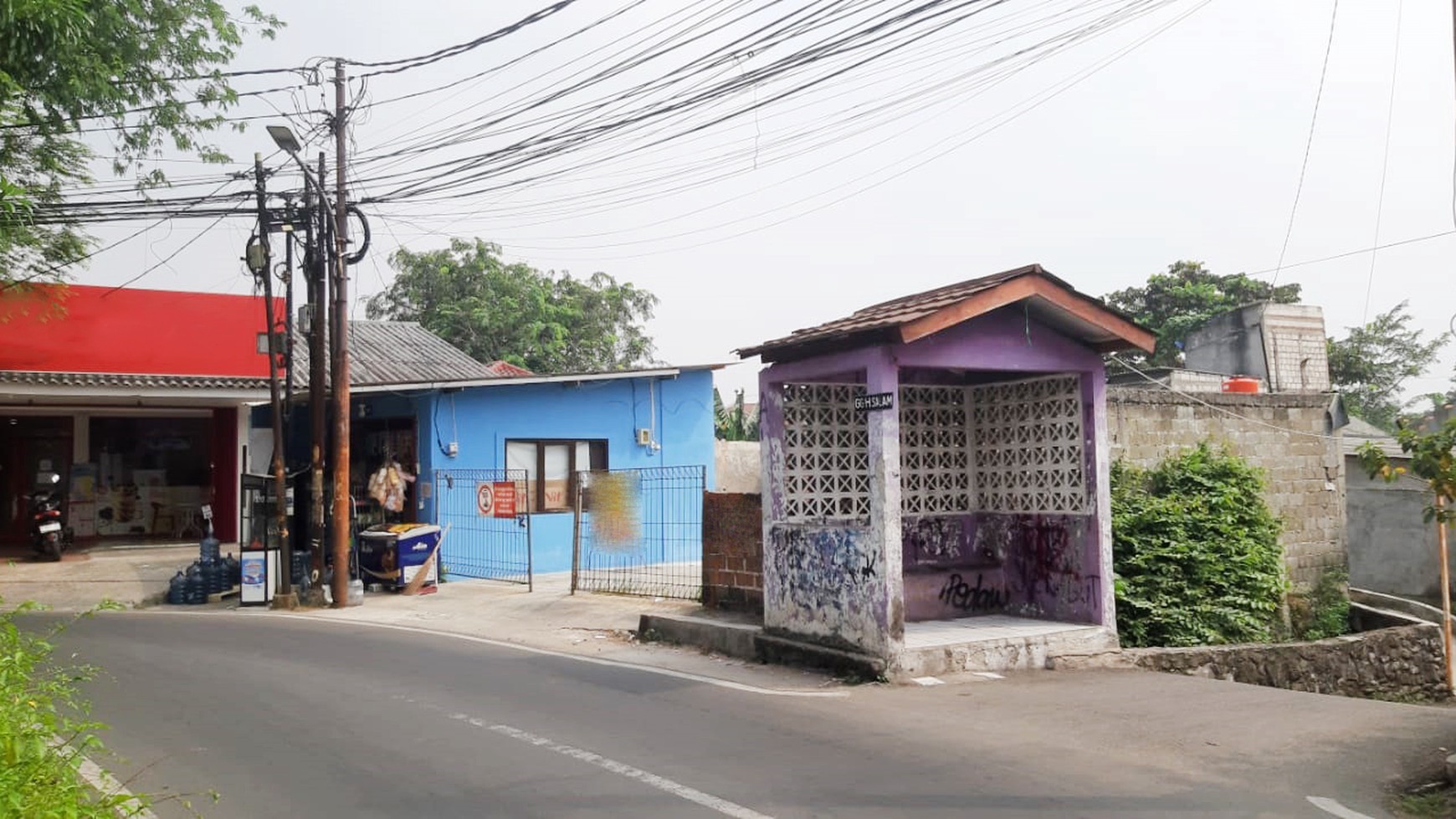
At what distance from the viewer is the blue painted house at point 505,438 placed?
19188 mm

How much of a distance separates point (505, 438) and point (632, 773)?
47.0 ft

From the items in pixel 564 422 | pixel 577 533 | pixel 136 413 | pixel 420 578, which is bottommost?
pixel 420 578

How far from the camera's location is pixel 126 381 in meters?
18.6

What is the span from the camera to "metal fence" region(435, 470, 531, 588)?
1902 centimetres

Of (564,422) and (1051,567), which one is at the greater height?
(564,422)

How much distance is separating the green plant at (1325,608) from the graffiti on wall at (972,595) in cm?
457

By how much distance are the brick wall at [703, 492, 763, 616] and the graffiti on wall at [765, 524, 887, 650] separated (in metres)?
1.26

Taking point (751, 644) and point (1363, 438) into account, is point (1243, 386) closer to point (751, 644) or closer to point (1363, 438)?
point (751, 644)

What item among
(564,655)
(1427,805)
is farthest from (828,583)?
(1427,805)

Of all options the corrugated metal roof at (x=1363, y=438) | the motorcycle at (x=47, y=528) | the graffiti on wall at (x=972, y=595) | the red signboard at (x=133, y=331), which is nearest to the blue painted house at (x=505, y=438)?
the red signboard at (x=133, y=331)

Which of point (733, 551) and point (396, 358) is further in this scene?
point (396, 358)

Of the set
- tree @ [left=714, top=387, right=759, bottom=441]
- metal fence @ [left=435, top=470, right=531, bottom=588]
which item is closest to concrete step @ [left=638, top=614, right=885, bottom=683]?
metal fence @ [left=435, top=470, right=531, bottom=588]

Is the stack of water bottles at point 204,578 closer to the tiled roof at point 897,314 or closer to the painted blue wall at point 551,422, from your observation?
the painted blue wall at point 551,422

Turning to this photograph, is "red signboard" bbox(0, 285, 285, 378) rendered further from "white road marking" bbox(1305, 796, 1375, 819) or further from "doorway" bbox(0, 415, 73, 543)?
"white road marking" bbox(1305, 796, 1375, 819)
